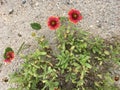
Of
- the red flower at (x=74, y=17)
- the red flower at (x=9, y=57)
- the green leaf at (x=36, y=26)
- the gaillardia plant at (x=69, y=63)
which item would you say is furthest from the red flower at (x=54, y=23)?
the red flower at (x=9, y=57)

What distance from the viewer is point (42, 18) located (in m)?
3.23

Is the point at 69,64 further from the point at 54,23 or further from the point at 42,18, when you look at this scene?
the point at 42,18

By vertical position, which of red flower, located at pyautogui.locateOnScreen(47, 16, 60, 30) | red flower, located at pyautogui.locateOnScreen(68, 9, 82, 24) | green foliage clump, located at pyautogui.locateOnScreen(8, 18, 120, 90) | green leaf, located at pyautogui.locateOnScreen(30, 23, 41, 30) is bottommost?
green foliage clump, located at pyautogui.locateOnScreen(8, 18, 120, 90)

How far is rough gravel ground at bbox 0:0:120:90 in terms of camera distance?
3.09m

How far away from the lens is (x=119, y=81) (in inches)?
114

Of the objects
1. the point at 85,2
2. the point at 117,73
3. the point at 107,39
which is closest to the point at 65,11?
the point at 85,2

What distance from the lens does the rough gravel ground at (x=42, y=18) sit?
122 inches

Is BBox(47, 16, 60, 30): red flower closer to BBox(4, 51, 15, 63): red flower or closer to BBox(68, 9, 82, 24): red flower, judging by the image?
BBox(68, 9, 82, 24): red flower

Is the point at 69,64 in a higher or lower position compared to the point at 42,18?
lower

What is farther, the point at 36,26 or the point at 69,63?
the point at 36,26

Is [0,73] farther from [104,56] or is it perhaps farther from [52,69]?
[104,56]

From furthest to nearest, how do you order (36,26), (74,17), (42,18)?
(42,18) → (36,26) → (74,17)

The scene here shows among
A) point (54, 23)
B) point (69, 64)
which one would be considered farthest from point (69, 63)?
point (54, 23)

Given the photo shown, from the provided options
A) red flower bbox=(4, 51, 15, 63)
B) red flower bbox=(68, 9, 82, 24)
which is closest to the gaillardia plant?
red flower bbox=(68, 9, 82, 24)
